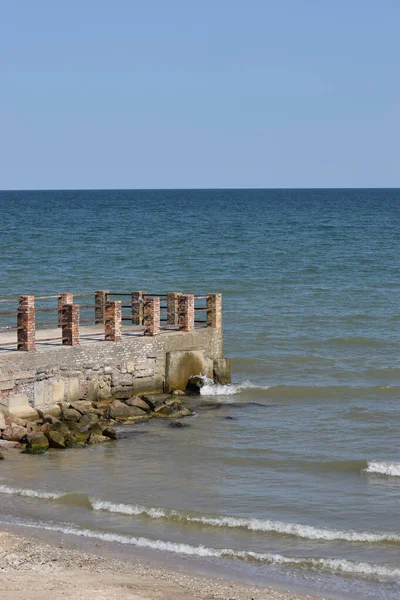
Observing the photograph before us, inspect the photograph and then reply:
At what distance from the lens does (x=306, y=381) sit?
96.6ft

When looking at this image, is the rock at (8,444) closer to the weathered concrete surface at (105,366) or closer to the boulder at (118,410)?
the weathered concrete surface at (105,366)

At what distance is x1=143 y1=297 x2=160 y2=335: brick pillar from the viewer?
2569 cm

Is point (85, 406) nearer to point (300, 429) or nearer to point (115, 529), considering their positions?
point (300, 429)

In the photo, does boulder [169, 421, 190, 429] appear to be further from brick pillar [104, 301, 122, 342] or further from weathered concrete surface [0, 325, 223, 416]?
brick pillar [104, 301, 122, 342]

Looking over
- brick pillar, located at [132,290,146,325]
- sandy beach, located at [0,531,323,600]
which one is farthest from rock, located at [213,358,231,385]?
sandy beach, located at [0,531,323,600]

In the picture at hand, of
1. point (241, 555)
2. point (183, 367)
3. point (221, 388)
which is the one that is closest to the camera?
point (241, 555)

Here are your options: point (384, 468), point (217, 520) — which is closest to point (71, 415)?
point (217, 520)

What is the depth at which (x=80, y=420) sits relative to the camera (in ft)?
74.8

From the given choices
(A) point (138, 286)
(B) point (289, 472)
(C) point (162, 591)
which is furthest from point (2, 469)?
(A) point (138, 286)

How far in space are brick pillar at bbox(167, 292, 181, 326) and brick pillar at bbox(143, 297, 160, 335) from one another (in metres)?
1.54

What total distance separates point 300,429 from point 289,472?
371 cm

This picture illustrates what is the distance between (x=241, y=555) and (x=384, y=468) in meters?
5.56

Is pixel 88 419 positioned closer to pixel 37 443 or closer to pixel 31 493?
pixel 37 443

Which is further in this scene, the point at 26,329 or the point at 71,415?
the point at 26,329
